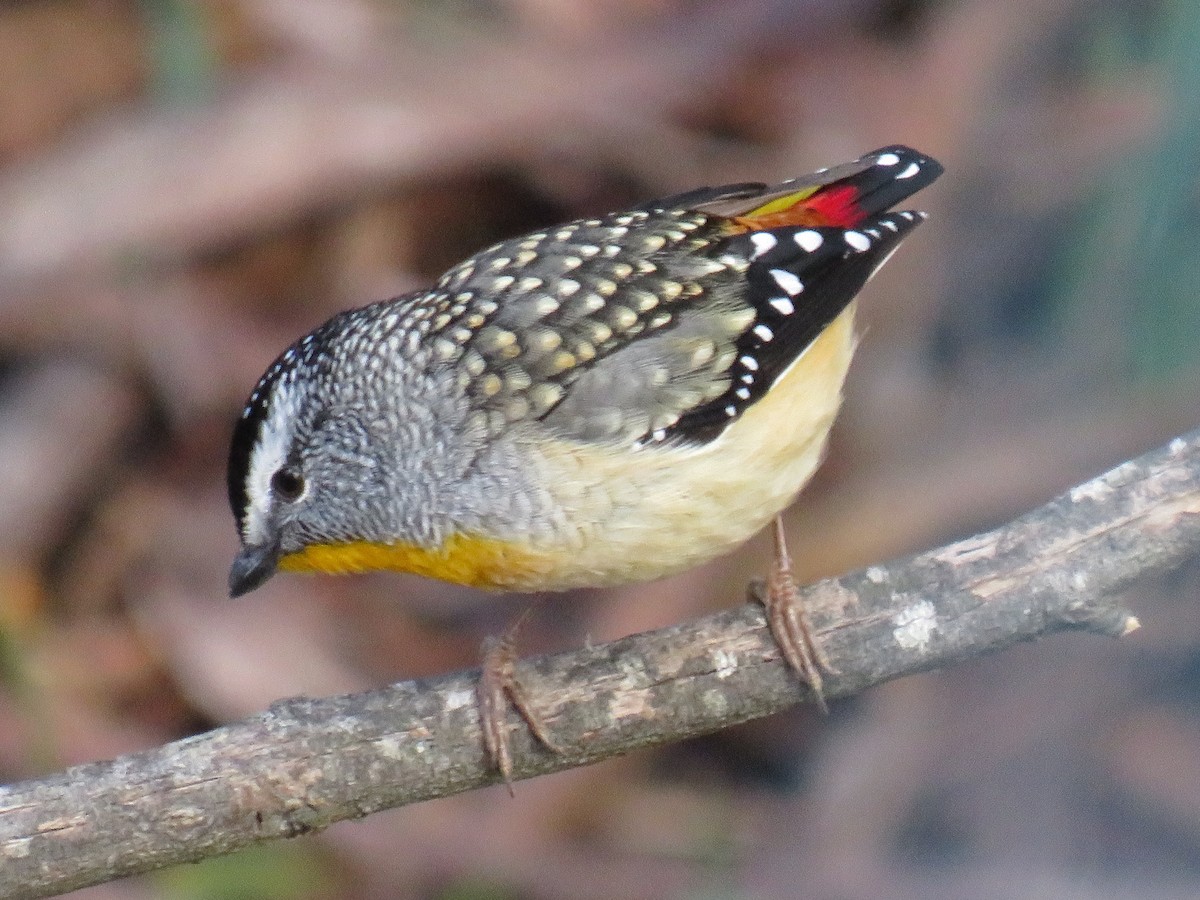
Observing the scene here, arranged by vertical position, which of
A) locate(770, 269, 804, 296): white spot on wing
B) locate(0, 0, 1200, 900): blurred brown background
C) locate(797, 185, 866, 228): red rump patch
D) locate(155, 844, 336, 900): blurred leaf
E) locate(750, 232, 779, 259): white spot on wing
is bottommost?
locate(155, 844, 336, 900): blurred leaf

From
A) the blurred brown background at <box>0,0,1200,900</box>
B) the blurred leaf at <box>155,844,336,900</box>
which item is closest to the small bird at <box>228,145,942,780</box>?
the blurred brown background at <box>0,0,1200,900</box>

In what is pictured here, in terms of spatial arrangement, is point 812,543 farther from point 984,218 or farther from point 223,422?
point 223,422

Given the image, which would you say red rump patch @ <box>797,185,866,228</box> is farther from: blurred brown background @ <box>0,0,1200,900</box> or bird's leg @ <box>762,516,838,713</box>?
blurred brown background @ <box>0,0,1200,900</box>

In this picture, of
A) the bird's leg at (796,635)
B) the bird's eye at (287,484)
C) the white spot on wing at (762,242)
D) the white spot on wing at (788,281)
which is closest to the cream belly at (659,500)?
the bird's leg at (796,635)

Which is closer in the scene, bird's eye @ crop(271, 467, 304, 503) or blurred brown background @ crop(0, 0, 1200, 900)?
bird's eye @ crop(271, 467, 304, 503)

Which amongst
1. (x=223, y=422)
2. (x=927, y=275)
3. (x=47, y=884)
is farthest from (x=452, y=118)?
(x=47, y=884)

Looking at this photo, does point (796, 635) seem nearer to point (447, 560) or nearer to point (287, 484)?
point (447, 560)

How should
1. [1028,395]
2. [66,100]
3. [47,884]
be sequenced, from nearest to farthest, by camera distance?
[47,884]
[1028,395]
[66,100]

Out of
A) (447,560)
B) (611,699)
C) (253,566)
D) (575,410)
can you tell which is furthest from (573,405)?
(253,566)
